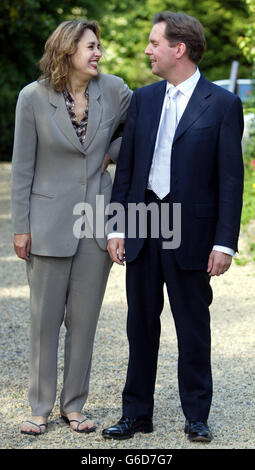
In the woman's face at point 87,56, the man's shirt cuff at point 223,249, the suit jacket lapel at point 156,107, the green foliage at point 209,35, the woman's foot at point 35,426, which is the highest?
the green foliage at point 209,35

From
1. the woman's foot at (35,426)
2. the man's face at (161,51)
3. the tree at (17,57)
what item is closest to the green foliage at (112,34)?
the tree at (17,57)

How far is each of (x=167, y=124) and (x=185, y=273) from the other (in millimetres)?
649

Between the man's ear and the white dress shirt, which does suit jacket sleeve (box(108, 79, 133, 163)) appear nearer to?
the white dress shirt

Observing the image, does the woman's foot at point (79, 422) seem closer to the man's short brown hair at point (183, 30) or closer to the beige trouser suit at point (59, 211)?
the beige trouser suit at point (59, 211)

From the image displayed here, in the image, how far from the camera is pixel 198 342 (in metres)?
3.80

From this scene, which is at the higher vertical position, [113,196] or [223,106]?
[223,106]

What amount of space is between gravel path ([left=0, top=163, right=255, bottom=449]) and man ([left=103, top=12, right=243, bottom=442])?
0.17m

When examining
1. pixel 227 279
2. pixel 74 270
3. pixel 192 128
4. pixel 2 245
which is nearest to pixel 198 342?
pixel 74 270

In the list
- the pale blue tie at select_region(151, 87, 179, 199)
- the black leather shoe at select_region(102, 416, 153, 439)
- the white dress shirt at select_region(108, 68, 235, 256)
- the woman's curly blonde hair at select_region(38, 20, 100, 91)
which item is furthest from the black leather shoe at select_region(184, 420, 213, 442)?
the woman's curly blonde hair at select_region(38, 20, 100, 91)

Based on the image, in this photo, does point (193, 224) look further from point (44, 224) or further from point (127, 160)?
point (44, 224)

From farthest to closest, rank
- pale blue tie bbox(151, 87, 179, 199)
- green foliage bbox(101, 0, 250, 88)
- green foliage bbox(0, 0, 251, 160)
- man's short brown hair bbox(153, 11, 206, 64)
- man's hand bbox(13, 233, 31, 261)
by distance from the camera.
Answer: green foliage bbox(101, 0, 250, 88) → green foliage bbox(0, 0, 251, 160) → man's hand bbox(13, 233, 31, 261) → pale blue tie bbox(151, 87, 179, 199) → man's short brown hair bbox(153, 11, 206, 64)

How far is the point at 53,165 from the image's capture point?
3.76 metres

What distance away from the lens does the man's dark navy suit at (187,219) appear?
3.64m

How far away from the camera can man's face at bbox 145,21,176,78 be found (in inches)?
143
